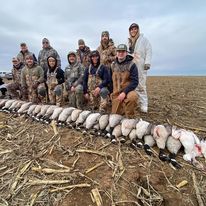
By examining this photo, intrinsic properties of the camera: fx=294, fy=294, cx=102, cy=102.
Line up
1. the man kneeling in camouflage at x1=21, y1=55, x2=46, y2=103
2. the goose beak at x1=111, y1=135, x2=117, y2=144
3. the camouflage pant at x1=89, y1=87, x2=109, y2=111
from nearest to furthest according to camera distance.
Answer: the goose beak at x1=111, y1=135, x2=117, y2=144 → the camouflage pant at x1=89, y1=87, x2=109, y2=111 → the man kneeling in camouflage at x1=21, y1=55, x2=46, y2=103

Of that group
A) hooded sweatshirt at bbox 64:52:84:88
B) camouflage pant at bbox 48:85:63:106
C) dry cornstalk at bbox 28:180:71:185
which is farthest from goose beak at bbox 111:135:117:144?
camouflage pant at bbox 48:85:63:106

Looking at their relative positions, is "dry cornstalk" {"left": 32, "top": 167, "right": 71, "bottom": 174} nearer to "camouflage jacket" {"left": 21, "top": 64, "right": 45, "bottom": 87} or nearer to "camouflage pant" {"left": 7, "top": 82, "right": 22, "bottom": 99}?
"camouflage jacket" {"left": 21, "top": 64, "right": 45, "bottom": 87}

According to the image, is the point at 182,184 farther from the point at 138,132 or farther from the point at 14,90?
the point at 14,90

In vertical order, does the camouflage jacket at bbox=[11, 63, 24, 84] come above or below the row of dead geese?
above

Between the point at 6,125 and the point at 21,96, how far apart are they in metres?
2.72

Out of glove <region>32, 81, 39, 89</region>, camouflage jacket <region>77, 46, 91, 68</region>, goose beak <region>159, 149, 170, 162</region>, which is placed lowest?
goose beak <region>159, 149, 170, 162</region>

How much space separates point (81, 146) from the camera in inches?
220

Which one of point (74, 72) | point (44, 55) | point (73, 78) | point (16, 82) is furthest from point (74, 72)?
point (16, 82)

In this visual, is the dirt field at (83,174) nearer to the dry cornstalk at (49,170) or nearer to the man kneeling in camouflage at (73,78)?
the dry cornstalk at (49,170)

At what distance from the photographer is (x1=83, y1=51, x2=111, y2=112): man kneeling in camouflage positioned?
7.17m

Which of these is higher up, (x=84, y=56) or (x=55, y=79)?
(x=84, y=56)

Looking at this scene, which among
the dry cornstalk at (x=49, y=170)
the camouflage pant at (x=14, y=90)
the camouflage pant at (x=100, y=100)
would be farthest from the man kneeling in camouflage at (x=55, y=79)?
the dry cornstalk at (x=49, y=170)

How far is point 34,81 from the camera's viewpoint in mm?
8602

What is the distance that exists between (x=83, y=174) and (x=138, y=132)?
1.51 meters
